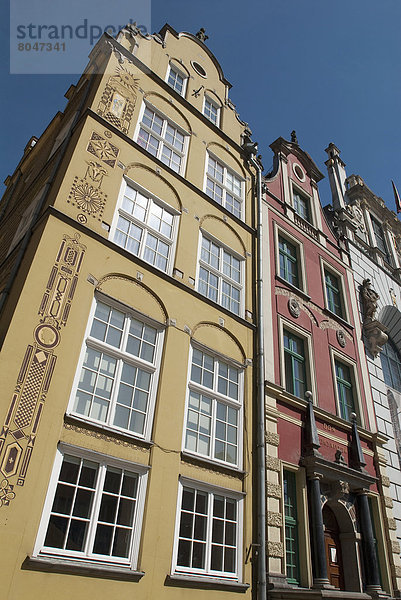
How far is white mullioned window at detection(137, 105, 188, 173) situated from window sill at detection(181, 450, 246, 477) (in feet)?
28.1

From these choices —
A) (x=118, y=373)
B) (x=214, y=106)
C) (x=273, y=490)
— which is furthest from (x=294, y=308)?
(x=214, y=106)

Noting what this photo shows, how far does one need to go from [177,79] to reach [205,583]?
52.0 feet

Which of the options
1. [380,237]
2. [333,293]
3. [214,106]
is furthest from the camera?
[380,237]

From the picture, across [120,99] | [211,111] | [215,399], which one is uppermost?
[211,111]

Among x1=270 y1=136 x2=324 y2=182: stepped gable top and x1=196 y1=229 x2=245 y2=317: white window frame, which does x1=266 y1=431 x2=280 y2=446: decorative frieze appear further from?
x1=270 y1=136 x2=324 y2=182: stepped gable top

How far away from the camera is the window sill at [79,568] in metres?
6.79

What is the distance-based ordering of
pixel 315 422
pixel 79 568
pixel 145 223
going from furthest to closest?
pixel 315 422 → pixel 145 223 → pixel 79 568

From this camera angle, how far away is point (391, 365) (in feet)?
68.0

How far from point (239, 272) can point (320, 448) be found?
5800 millimetres

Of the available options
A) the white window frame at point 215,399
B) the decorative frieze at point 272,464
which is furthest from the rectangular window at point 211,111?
the decorative frieze at point 272,464

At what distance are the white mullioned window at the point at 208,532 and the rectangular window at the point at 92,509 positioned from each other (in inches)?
44.3

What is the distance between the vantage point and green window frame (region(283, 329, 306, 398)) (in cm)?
1418

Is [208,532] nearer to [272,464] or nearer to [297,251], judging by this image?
[272,464]

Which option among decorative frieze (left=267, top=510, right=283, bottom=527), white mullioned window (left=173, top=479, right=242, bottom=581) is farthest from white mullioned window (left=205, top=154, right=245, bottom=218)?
decorative frieze (left=267, top=510, right=283, bottom=527)
